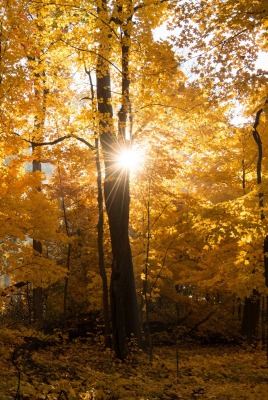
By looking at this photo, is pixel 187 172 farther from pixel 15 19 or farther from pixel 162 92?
pixel 15 19

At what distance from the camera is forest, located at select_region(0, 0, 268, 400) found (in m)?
6.23

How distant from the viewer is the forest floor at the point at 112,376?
15.9 feet

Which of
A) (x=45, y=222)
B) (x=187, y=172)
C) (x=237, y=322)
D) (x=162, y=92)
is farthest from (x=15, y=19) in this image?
(x=237, y=322)

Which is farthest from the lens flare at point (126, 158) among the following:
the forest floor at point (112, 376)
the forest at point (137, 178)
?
the forest floor at point (112, 376)

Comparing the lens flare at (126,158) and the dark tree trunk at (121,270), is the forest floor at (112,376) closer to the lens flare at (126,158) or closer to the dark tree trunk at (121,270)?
the dark tree trunk at (121,270)

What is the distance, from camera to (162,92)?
362 inches

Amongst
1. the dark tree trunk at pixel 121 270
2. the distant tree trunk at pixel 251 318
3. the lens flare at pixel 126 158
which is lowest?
the distant tree trunk at pixel 251 318

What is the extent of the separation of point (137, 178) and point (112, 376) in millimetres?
6281

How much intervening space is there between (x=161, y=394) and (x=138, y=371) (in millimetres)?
2349

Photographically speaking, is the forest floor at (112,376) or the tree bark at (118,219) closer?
the forest floor at (112,376)

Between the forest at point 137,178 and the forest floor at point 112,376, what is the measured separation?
0.04 meters

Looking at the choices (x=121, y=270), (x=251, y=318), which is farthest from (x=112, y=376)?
(x=251, y=318)

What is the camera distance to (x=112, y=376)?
6.61 m

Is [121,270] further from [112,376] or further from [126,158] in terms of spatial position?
[112,376]
